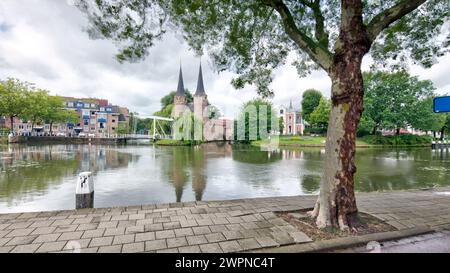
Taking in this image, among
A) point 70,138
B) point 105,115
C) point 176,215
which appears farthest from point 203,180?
point 105,115

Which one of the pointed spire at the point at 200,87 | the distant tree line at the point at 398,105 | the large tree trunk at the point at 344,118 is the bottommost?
the large tree trunk at the point at 344,118

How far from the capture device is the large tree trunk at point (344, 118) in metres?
3.38

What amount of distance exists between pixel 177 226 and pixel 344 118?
10.0ft

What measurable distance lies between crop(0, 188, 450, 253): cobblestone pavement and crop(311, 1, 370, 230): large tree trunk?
0.73 metres

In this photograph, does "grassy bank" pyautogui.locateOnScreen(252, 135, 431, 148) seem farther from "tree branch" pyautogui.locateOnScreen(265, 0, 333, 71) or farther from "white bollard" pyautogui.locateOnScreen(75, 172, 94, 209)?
"white bollard" pyautogui.locateOnScreen(75, 172, 94, 209)

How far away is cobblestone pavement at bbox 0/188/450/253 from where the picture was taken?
9.54 feet

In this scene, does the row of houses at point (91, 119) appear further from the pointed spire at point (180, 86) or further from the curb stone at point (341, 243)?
the curb stone at point (341, 243)

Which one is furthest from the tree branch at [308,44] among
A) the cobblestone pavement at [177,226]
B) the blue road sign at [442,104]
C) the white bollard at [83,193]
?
the white bollard at [83,193]

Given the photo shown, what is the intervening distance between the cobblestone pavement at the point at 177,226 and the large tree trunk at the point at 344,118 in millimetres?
727

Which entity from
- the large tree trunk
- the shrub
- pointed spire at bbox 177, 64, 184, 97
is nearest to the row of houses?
pointed spire at bbox 177, 64, 184, 97

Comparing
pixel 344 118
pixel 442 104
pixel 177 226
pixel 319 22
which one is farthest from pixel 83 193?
pixel 442 104

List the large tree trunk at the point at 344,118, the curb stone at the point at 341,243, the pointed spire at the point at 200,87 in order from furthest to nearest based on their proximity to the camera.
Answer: the pointed spire at the point at 200,87, the large tree trunk at the point at 344,118, the curb stone at the point at 341,243

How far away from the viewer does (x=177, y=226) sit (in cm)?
353
